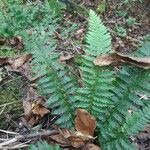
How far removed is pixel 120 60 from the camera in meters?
A: 2.37

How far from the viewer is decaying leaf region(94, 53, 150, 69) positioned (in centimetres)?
234

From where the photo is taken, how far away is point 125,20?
554 cm

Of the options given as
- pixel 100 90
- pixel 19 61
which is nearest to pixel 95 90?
pixel 100 90

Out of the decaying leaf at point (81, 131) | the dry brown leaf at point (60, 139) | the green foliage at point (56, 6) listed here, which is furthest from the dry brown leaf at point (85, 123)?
the green foliage at point (56, 6)

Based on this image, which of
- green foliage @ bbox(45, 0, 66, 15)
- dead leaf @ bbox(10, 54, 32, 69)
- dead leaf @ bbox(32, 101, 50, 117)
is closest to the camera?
dead leaf @ bbox(32, 101, 50, 117)

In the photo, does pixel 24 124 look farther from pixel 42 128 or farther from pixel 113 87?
pixel 113 87

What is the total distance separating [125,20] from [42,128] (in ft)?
10.1

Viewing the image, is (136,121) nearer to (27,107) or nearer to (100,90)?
(100,90)

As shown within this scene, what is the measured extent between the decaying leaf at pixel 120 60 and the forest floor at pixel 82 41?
0.69 m

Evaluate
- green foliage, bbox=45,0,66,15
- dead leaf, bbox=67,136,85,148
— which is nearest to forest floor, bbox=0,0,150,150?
green foliage, bbox=45,0,66,15

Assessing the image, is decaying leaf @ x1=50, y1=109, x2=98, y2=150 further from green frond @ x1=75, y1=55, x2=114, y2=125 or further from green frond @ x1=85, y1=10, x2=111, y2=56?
green frond @ x1=85, y1=10, x2=111, y2=56

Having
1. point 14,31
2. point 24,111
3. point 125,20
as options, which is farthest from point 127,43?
point 24,111

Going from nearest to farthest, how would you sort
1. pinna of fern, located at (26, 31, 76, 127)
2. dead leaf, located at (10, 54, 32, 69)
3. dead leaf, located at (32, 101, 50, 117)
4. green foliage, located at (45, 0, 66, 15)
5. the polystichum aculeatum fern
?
the polystichum aculeatum fern → pinna of fern, located at (26, 31, 76, 127) → dead leaf, located at (32, 101, 50, 117) → dead leaf, located at (10, 54, 32, 69) → green foliage, located at (45, 0, 66, 15)

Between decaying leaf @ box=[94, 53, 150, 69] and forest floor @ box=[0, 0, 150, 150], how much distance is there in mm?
692
